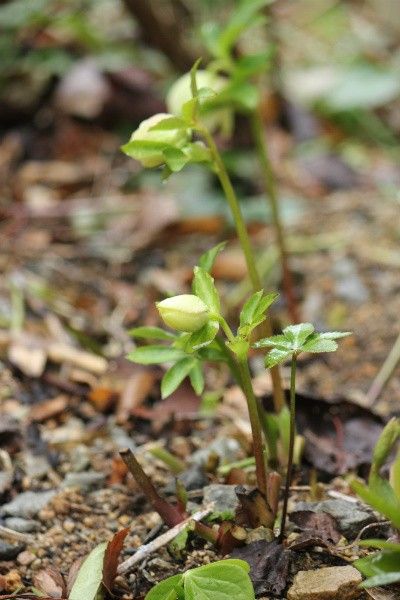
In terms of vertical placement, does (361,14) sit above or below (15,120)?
below

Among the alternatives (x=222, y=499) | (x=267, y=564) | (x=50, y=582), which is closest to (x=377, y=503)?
(x=267, y=564)

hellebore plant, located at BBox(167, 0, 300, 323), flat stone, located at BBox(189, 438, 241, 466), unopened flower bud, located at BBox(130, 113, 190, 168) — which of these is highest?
unopened flower bud, located at BBox(130, 113, 190, 168)

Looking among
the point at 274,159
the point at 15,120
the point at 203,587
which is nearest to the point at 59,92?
the point at 15,120

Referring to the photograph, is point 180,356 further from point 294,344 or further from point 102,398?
point 102,398

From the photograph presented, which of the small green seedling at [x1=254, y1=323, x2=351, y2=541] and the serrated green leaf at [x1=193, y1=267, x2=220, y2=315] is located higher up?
the serrated green leaf at [x1=193, y1=267, x2=220, y2=315]

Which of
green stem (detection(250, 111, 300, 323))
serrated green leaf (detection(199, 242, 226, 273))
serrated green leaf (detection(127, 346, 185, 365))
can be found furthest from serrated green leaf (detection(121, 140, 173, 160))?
green stem (detection(250, 111, 300, 323))

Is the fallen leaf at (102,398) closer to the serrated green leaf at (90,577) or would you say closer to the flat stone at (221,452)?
the flat stone at (221,452)

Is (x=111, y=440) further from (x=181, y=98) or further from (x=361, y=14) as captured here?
(x=361, y=14)

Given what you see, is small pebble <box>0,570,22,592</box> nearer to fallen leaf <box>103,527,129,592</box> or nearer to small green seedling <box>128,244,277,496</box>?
fallen leaf <box>103,527,129,592</box>
